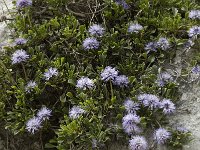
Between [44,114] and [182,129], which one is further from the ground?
[44,114]

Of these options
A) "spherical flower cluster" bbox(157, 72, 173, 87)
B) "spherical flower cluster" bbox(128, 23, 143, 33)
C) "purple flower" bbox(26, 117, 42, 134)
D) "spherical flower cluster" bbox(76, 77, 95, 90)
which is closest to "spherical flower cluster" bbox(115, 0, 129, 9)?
A: "spherical flower cluster" bbox(128, 23, 143, 33)

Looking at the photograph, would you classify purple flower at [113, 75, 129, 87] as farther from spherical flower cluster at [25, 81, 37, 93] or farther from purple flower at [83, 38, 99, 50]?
spherical flower cluster at [25, 81, 37, 93]

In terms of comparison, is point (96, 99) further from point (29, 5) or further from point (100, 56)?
point (29, 5)

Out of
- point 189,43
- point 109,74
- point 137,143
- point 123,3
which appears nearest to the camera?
point 137,143

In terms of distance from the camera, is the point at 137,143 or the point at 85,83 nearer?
the point at 137,143

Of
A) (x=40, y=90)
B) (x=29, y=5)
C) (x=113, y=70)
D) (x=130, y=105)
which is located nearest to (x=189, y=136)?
(x=130, y=105)

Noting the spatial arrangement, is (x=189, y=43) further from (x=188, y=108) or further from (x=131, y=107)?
(x=131, y=107)

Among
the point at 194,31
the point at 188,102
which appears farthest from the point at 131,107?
the point at 194,31
